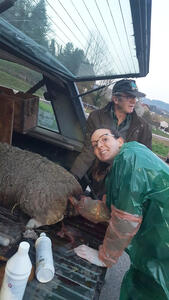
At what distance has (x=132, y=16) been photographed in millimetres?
2209

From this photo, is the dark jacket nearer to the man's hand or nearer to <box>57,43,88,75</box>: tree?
<box>57,43,88,75</box>: tree

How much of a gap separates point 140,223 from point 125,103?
6.08ft

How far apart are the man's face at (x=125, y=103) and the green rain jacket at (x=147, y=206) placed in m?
1.49

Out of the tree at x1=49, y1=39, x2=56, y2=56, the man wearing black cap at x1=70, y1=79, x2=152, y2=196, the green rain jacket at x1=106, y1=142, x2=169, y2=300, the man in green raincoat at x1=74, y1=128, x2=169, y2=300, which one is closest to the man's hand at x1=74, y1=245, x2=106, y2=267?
the man in green raincoat at x1=74, y1=128, x2=169, y2=300

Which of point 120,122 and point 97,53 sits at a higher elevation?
point 97,53

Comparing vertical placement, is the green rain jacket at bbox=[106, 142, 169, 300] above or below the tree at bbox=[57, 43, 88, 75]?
below

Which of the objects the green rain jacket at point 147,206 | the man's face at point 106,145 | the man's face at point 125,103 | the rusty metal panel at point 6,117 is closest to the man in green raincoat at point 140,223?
the green rain jacket at point 147,206

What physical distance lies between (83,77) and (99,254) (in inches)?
101

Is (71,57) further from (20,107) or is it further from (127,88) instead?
(20,107)

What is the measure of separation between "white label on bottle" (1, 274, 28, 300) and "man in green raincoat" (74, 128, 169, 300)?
0.68 metres

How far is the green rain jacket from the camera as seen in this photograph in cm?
173

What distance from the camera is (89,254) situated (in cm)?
200

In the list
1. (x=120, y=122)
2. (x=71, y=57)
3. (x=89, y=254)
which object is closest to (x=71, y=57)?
(x=71, y=57)

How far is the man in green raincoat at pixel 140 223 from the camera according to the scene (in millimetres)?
1731
